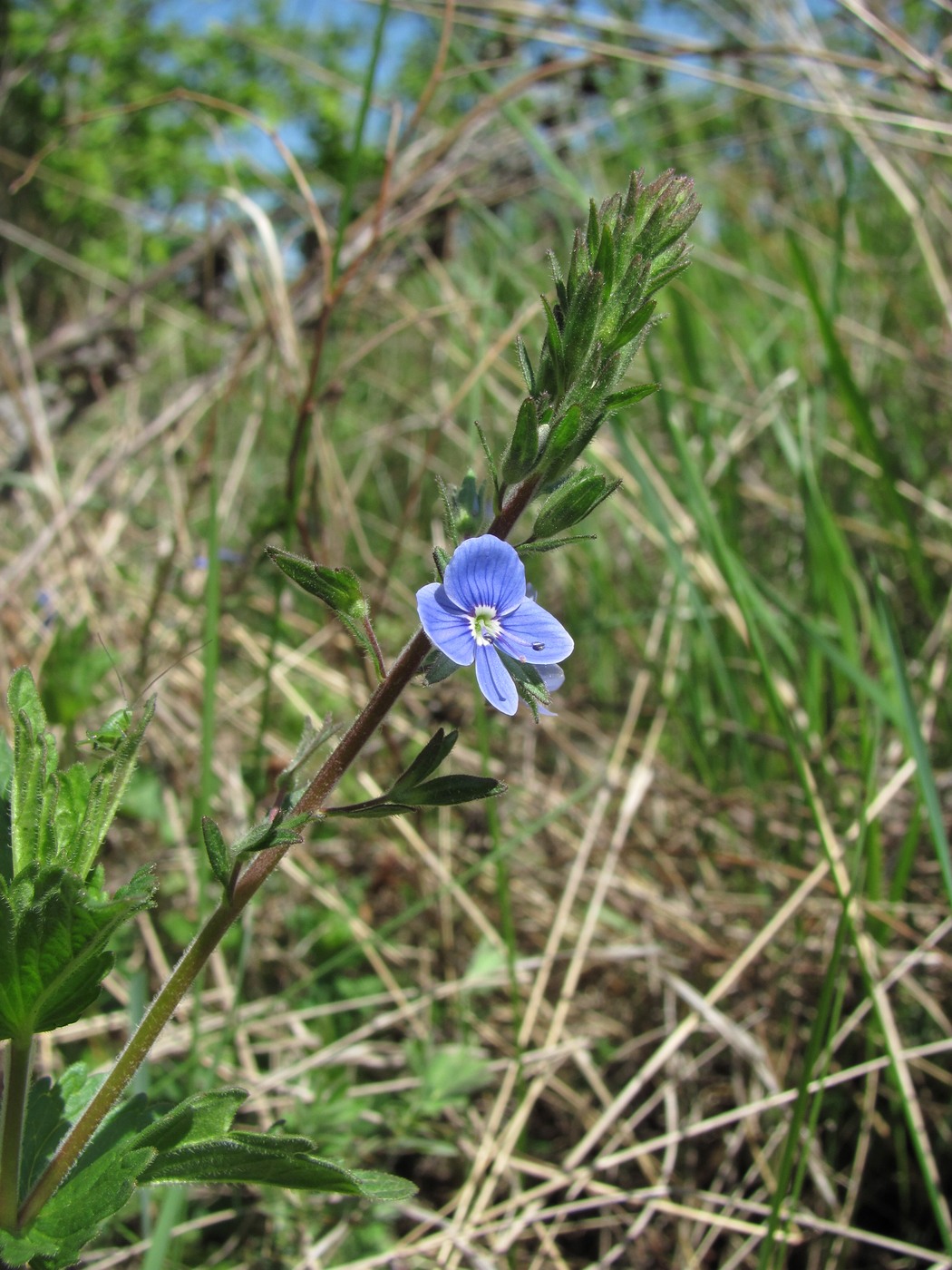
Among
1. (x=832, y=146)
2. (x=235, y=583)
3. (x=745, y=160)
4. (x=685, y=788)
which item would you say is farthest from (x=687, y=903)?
(x=745, y=160)

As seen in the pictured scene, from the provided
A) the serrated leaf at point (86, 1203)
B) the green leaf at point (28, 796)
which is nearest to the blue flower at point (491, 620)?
the green leaf at point (28, 796)

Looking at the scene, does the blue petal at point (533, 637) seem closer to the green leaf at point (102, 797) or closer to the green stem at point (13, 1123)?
the green leaf at point (102, 797)

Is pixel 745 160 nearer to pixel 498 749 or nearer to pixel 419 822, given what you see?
pixel 498 749

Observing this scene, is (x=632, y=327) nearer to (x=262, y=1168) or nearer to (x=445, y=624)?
(x=445, y=624)

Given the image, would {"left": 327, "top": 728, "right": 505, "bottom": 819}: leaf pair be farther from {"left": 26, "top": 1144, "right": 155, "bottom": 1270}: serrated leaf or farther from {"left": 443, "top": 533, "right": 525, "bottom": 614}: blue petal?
{"left": 26, "top": 1144, "right": 155, "bottom": 1270}: serrated leaf

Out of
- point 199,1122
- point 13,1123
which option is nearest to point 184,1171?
point 199,1122
